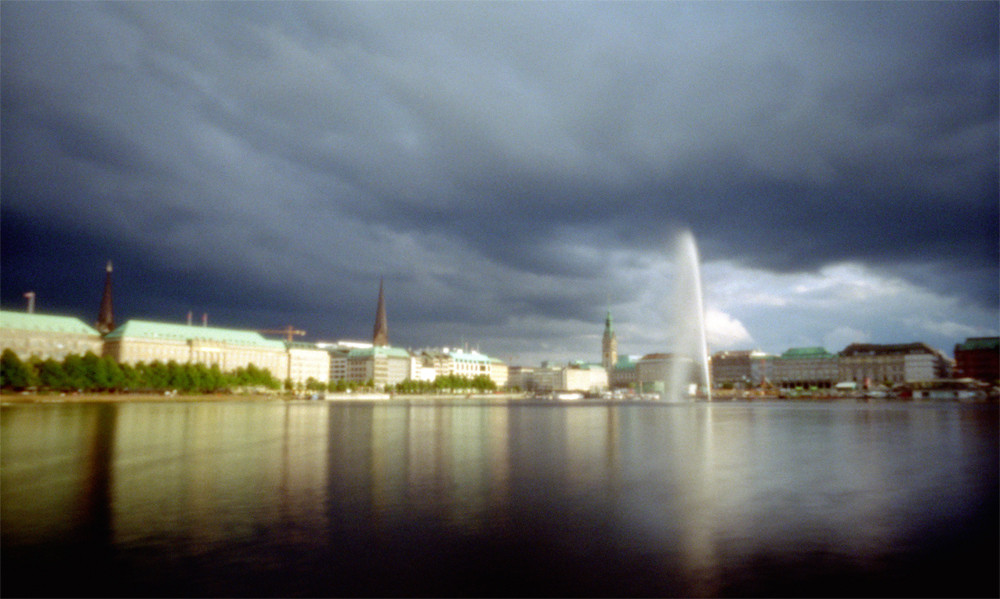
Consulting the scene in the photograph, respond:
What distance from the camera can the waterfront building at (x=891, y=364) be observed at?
173125 millimetres

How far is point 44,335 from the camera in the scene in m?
122

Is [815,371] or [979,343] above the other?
[979,343]

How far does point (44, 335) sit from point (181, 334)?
2895 cm

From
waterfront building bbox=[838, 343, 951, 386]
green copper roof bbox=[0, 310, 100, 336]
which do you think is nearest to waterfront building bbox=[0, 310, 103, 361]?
green copper roof bbox=[0, 310, 100, 336]

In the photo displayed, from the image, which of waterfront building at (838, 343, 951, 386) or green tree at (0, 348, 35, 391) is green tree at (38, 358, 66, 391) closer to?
green tree at (0, 348, 35, 391)

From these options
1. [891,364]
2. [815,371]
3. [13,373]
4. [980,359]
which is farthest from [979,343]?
[13,373]

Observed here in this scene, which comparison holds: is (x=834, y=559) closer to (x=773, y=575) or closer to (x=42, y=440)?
(x=773, y=575)

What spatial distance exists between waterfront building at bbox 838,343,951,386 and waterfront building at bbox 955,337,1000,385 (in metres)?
7.16

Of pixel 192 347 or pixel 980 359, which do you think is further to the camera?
pixel 980 359

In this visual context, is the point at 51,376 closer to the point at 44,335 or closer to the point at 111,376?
the point at 111,376

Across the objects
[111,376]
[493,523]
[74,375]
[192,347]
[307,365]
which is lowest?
[493,523]

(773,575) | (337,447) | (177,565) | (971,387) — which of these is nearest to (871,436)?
(337,447)

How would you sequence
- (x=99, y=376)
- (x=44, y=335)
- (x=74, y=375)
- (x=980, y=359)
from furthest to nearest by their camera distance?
(x=980, y=359) < (x=44, y=335) < (x=99, y=376) < (x=74, y=375)

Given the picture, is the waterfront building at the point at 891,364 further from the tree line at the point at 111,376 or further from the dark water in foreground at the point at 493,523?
the dark water in foreground at the point at 493,523
